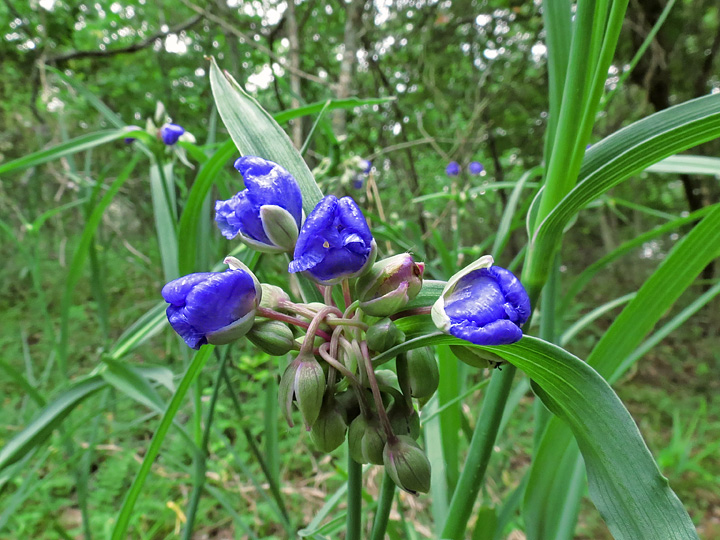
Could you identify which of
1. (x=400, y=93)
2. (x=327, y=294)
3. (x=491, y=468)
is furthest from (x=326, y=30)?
(x=327, y=294)

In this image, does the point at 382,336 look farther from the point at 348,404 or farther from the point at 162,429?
the point at 162,429

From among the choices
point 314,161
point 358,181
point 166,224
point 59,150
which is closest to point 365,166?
point 358,181

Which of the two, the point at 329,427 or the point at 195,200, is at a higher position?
the point at 195,200

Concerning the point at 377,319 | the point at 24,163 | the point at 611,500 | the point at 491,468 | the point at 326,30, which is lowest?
the point at 491,468

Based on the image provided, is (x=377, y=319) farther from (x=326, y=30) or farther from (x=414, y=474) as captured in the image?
(x=326, y=30)

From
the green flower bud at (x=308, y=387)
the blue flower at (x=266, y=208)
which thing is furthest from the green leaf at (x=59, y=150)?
the green flower bud at (x=308, y=387)

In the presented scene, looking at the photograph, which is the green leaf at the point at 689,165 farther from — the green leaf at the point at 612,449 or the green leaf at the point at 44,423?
the green leaf at the point at 44,423
